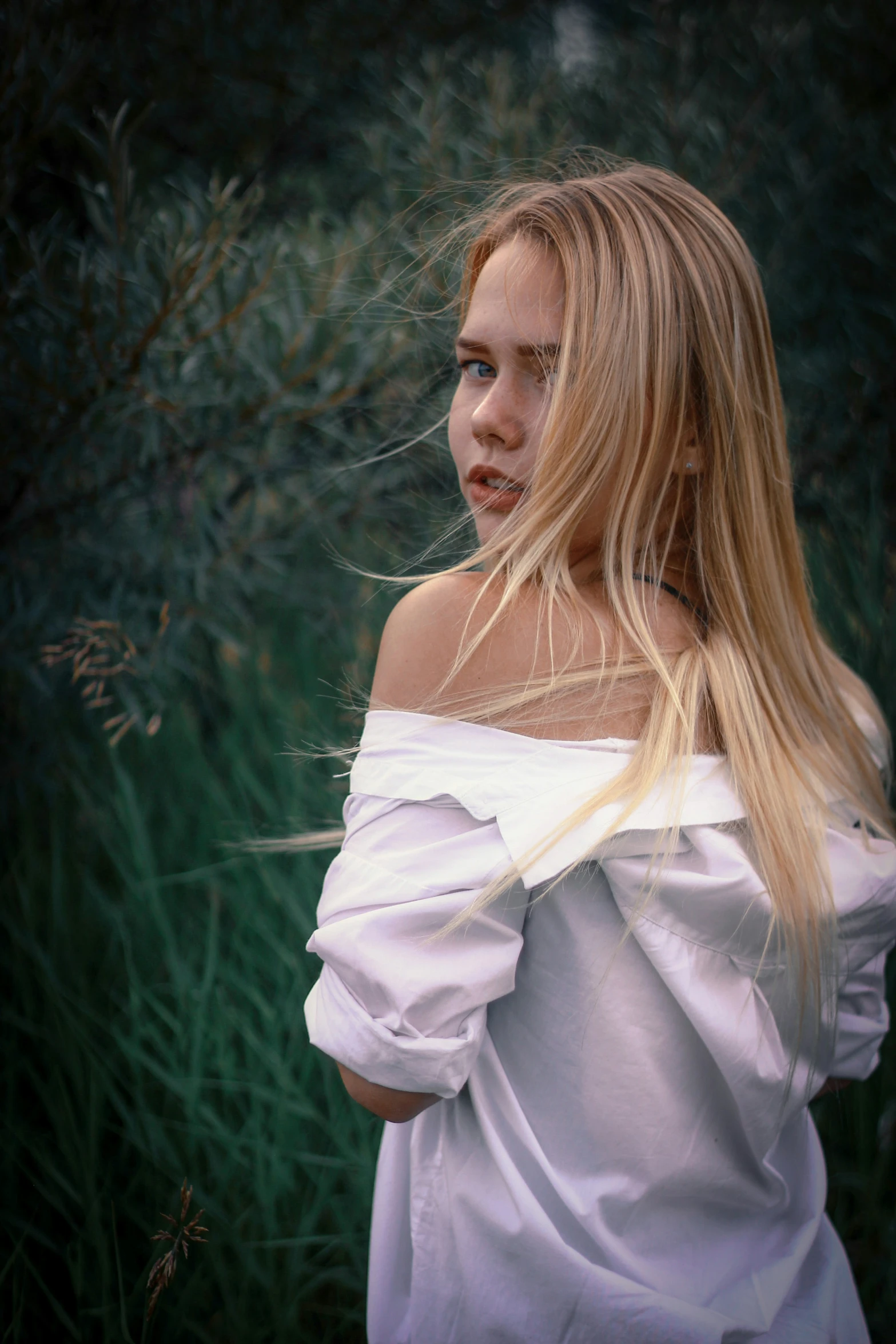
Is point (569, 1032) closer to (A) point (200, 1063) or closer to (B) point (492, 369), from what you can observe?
(B) point (492, 369)

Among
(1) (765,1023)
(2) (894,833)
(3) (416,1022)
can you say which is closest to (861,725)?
(2) (894,833)

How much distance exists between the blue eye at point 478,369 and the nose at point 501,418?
43 mm

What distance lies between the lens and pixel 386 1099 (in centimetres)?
62

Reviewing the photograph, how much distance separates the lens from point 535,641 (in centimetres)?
63

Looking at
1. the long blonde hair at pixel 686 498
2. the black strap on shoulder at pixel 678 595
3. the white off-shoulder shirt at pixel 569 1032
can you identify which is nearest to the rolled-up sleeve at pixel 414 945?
the white off-shoulder shirt at pixel 569 1032

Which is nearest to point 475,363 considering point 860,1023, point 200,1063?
point 860,1023

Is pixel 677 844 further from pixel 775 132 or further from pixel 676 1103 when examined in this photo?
pixel 775 132

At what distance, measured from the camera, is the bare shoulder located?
63 centimetres

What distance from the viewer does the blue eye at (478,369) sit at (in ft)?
2.49

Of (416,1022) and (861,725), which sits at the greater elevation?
(861,725)

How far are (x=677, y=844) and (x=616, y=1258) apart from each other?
31 cm

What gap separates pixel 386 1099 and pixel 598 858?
0.75 ft

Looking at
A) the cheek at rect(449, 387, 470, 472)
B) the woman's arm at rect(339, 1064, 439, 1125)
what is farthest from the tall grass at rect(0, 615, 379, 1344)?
A: the cheek at rect(449, 387, 470, 472)

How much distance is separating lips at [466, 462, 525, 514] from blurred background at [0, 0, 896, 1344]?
0.42 metres
